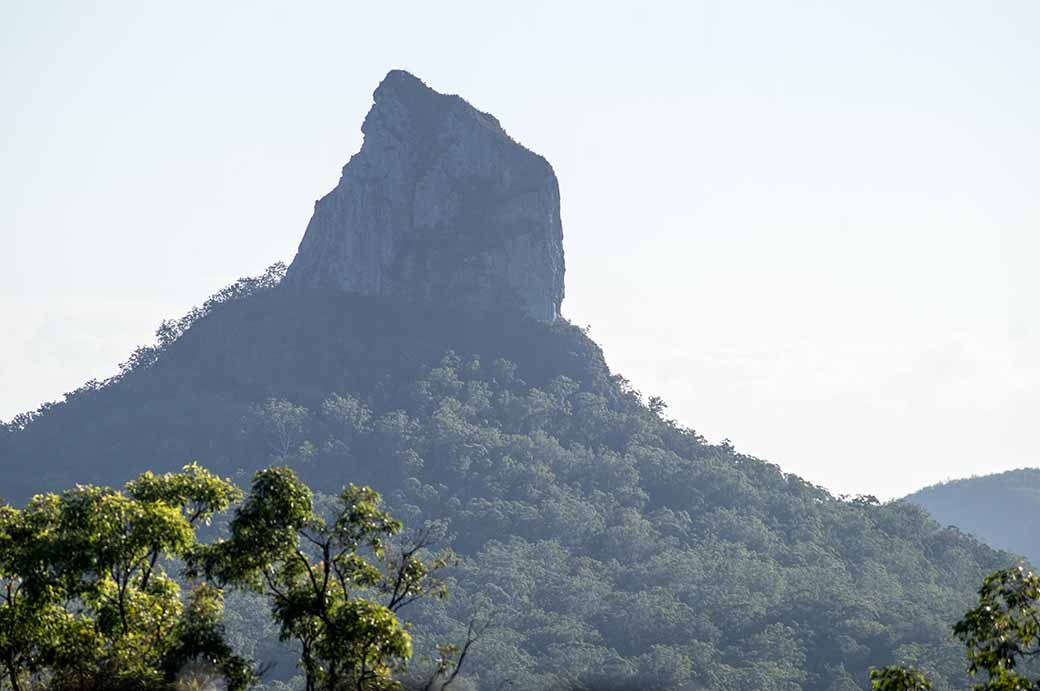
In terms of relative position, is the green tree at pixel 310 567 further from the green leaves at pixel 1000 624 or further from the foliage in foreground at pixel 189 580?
the green leaves at pixel 1000 624

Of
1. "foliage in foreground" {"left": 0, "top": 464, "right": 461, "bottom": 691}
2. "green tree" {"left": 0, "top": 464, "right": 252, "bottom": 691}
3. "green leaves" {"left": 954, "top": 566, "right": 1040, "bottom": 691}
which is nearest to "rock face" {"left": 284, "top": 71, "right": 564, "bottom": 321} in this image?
"green tree" {"left": 0, "top": 464, "right": 252, "bottom": 691}

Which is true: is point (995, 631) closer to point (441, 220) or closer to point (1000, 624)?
point (1000, 624)

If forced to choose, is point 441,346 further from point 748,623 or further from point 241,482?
point 748,623

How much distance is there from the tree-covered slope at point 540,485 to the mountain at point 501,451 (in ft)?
1.01

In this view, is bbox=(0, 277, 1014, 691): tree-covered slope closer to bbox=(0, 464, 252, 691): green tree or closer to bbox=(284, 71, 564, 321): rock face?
bbox=(284, 71, 564, 321): rock face

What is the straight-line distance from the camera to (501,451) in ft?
552

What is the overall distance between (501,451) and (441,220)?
33.5 meters

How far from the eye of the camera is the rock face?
187875mm

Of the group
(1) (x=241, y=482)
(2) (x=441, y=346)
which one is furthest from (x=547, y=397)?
(1) (x=241, y=482)

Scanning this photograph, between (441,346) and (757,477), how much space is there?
38.7 m

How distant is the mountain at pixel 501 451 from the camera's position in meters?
123

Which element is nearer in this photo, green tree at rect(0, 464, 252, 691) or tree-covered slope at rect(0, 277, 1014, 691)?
green tree at rect(0, 464, 252, 691)

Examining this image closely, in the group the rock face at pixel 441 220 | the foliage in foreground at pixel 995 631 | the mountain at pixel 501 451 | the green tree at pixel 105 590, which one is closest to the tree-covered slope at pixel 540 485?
the mountain at pixel 501 451

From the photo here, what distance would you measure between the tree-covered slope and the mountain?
1.01ft
